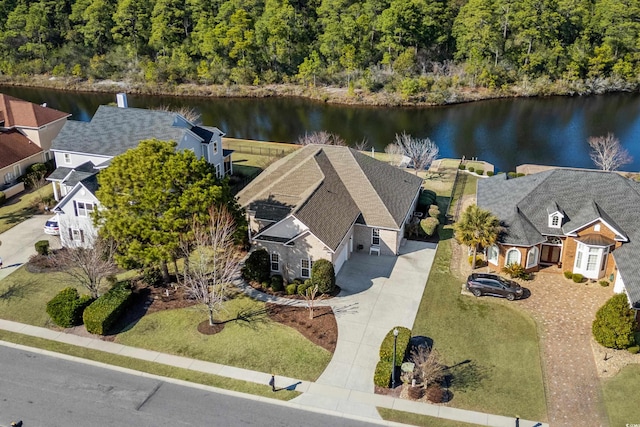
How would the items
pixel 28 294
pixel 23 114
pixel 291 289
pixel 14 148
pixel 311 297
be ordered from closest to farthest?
1. pixel 311 297
2. pixel 291 289
3. pixel 28 294
4. pixel 14 148
5. pixel 23 114

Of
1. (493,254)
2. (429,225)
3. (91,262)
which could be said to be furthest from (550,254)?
(91,262)

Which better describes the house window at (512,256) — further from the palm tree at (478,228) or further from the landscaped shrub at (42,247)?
the landscaped shrub at (42,247)

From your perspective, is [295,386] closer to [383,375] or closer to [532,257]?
[383,375]

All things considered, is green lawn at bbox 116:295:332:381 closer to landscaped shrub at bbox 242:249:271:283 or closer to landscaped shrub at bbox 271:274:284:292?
landscaped shrub at bbox 271:274:284:292

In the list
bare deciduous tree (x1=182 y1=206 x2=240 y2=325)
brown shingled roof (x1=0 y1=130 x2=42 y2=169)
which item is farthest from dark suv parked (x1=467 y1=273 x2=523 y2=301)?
brown shingled roof (x1=0 y1=130 x2=42 y2=169)

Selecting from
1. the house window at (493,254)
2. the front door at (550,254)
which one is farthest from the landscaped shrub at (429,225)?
the front door at (550,254)
